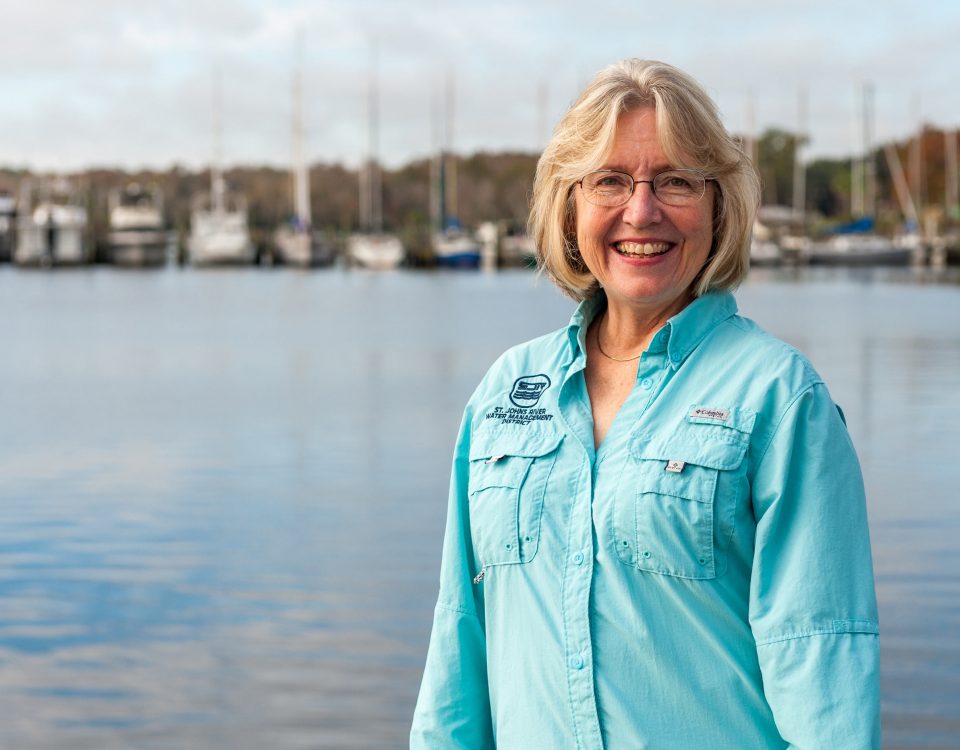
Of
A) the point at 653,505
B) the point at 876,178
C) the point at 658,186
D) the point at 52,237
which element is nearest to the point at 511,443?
the point at 653,505

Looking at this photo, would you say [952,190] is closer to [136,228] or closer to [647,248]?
[136,228]

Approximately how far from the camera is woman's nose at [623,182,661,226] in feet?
8.54

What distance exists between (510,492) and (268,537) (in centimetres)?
853

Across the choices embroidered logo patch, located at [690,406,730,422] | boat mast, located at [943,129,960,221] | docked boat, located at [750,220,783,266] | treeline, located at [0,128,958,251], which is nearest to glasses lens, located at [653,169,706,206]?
embroidered logo patch, located at [690,406,730,422]

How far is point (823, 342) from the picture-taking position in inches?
1249

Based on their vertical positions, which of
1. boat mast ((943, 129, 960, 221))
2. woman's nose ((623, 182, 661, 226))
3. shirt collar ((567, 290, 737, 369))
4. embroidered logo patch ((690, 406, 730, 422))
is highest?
boat mast ((943, 129, 960, 221))

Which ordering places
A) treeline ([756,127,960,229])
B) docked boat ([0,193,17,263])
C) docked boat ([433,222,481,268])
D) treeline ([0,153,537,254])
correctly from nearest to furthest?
docked boat ([433,222,481,268]) → treeline ([756,127,960,229]) → docked boat ([0,193,17,263]) → treeline ([0,153,537,254])

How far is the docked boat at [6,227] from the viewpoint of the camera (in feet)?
383

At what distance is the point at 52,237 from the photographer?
4099 inches

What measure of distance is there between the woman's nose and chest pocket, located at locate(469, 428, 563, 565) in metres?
0.44

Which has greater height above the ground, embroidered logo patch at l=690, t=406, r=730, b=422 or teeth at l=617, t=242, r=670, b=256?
teeth at l=617, t=242, r=670, b=256

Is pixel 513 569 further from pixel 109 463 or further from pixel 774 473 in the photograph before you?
pixel 109 463

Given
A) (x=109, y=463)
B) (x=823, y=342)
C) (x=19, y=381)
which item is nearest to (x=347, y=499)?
(x=109, y=463)

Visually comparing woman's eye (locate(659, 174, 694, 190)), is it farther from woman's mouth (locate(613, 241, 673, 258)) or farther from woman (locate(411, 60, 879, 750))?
woman's mouth (locate(613, 241, 673, 258))
